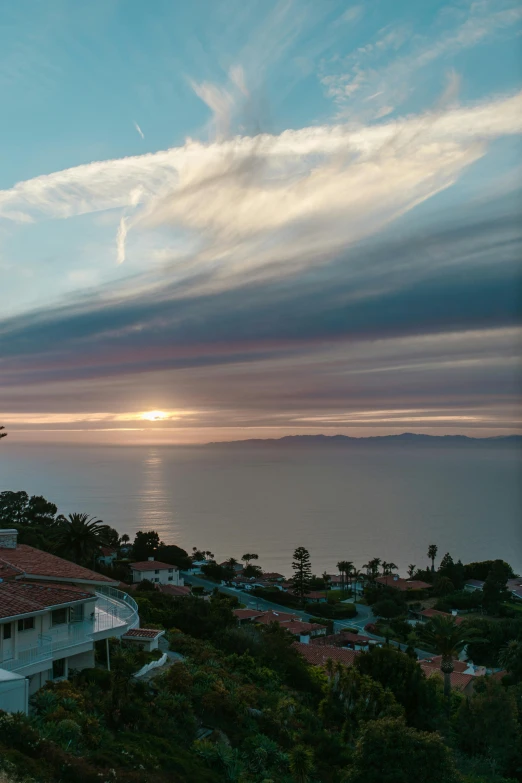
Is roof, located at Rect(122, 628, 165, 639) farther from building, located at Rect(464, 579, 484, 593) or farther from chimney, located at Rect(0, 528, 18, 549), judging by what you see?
building, located at Rect(464, 579, 484, 593)

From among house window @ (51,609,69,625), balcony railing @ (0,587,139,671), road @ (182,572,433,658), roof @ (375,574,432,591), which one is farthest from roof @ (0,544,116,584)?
roof @ (375,574,432,591)

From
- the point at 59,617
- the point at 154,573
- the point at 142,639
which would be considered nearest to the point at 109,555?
the point at 154,573

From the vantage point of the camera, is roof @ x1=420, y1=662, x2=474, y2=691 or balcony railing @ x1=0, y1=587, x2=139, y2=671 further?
roof @ x1=420, y1=662, x2=474, y2=691

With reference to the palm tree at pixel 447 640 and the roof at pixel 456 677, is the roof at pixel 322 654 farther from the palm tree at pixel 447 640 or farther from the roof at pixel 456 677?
the palm tree at pixel 447 640

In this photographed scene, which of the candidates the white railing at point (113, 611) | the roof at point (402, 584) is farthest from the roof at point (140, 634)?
the roof at point (402, 584)

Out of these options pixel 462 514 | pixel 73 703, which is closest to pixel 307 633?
pixel 73 703

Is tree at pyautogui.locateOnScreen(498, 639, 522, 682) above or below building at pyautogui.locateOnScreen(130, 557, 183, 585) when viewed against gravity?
above

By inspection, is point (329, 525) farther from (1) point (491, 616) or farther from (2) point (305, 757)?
(2) point (305, 757)
